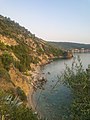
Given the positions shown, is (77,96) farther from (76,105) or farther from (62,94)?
(62,94)

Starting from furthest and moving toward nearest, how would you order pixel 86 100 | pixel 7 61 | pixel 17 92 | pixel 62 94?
pixel 7 61, pixel 62 94, pixel 17 92, pixel 86 100

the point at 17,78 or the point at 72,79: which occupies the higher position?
the point at 72,79

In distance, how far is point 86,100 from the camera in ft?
45.4

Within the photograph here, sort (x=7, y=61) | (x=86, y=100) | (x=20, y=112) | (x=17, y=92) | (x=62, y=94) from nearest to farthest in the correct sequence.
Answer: (x=86, y=100) → (x=20, y=112) → (x=17, y=92) → (x=62, y=94) → (x=7, y=61)

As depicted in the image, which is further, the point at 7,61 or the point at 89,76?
the point at 7,61

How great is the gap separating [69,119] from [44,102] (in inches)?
→ 1087

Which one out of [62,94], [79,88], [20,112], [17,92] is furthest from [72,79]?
[62,94]

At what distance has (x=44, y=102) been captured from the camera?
139 ft

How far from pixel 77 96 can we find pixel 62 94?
34335mm

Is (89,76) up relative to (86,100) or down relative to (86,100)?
up

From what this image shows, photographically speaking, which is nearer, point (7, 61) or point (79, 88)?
point (79, 88)

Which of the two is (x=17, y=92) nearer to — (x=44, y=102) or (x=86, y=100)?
(x=44, y=102)

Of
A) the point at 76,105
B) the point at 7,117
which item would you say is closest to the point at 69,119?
the point at 76,105

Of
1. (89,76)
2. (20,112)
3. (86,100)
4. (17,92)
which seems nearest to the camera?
(86,100)
